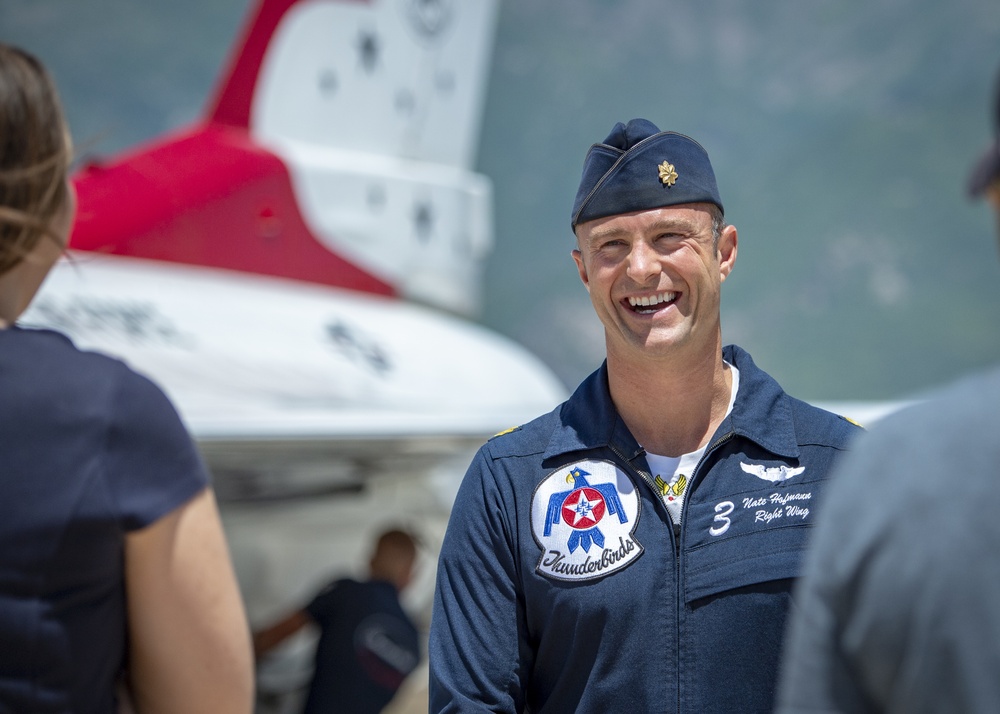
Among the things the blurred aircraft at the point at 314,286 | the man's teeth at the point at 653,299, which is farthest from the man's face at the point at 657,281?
the blurred aircraft at the point at 314,286

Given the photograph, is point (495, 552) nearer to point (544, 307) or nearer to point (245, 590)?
point (245, 590)

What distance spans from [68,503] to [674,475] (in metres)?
0.87

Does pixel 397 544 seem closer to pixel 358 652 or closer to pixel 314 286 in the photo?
pixel 358 652

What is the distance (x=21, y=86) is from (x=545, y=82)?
Result: 24.1 m

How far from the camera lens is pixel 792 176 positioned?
27.0 m

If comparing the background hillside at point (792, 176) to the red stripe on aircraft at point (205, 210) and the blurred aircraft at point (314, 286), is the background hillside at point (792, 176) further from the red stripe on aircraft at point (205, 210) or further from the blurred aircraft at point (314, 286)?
the red stripe on aircraft at point (205, 210)

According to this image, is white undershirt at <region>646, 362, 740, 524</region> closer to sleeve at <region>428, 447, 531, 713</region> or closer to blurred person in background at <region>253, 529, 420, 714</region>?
sleeve at <region>428, 447, 531, 713</region>

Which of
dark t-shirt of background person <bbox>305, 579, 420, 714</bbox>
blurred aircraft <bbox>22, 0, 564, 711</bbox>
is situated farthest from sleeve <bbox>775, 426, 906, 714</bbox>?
blurred aircraft <bbox>22, 0, 564, 711</bbox>

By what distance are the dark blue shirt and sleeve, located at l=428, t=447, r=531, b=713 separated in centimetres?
53

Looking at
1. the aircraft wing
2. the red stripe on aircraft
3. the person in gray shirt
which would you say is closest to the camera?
the person in gray shirt

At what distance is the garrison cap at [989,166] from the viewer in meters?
0.77

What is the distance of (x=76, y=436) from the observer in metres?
0.94

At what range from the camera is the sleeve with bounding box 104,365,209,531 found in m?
0.95

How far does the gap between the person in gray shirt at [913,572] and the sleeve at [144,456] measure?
1.86 feet
